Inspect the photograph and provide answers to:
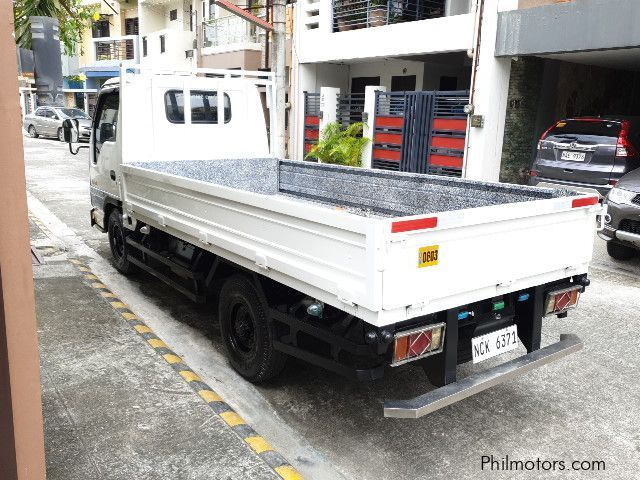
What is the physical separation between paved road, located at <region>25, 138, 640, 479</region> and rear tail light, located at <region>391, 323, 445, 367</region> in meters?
0.66

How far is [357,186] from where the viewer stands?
18.0ft

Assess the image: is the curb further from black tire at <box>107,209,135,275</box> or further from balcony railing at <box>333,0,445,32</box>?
balcony railing at <box>333,0,445,32</box>

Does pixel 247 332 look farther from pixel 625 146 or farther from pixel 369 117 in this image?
pixel 369 117

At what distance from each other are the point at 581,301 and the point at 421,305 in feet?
12.4

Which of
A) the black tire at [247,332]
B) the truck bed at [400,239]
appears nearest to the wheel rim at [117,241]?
the truck bed at [400,239]

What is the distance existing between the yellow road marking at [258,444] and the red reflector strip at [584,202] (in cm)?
233

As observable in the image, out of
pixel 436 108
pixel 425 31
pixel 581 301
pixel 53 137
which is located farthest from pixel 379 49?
pixel 53 137

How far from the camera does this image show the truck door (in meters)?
6.22

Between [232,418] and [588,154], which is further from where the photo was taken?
[588,154]

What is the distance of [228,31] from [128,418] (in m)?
21.5

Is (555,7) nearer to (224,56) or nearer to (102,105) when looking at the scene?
(102,105)

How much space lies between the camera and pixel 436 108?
12.5 metres

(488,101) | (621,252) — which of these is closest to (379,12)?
(488,101)

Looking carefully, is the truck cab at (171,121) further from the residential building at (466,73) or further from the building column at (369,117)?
the building column at (369,117)
